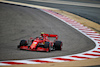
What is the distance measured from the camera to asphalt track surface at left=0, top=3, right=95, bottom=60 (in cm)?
1291

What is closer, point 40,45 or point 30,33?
point 40,45

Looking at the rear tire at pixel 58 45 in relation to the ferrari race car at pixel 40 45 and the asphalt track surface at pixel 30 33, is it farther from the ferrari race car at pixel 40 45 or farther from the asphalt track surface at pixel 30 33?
the asphalt track surface at pixel 30 33

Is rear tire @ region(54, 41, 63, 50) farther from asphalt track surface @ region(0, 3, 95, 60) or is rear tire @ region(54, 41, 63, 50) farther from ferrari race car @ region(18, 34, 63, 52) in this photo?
asphalt track surface @ region(0, 3, 95, 60)

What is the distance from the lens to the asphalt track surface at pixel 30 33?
42.4ft

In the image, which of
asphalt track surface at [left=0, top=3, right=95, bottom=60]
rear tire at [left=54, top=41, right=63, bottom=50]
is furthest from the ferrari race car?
asphalt track surface at [left=0, top=3, right=95, bottom=60]

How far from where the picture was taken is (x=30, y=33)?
63.6ft

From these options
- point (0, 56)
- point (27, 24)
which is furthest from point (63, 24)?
point (0, 56)

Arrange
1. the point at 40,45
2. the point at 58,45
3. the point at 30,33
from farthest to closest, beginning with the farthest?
the point at 30,33 < the point at 58,45 < the point at 40,45

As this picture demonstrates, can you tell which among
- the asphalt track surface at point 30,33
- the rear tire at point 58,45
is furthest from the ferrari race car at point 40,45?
the asphalt track surface at point 30,33

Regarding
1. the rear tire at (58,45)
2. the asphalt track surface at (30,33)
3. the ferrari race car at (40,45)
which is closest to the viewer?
the asphalt track surface at (30,33)

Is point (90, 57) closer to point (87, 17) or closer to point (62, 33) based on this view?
point (62, 33)

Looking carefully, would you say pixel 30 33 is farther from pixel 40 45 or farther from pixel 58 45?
pixel 58 45

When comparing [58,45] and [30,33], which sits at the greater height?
[30,33]

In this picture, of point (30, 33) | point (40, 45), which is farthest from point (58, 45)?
point (30, 33)
